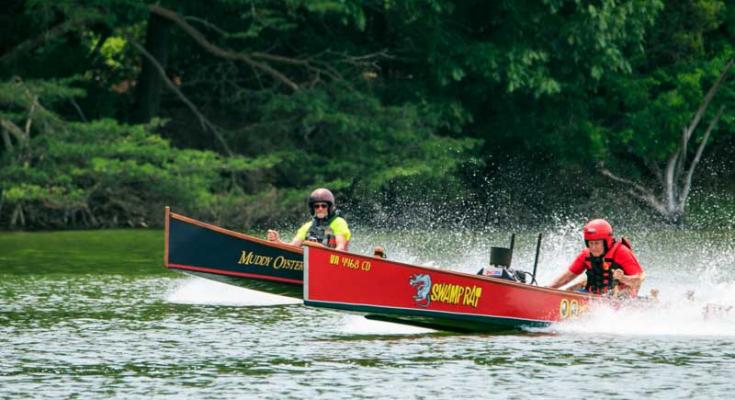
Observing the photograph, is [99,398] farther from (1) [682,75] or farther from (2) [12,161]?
(1) [682,75]

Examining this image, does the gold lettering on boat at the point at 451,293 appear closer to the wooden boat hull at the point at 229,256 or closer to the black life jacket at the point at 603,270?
the black life jacket at the point at 603,270

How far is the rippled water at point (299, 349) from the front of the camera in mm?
13539

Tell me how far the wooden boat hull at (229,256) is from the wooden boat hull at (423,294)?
350 centimetres

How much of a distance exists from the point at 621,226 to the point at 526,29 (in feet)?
19.0

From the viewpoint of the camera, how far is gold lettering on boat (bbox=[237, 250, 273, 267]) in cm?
2048

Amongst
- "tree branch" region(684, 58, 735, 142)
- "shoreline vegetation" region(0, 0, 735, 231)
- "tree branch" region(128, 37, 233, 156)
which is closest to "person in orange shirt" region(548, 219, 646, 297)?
"shoreline vegetation" region(0, 0, 735, 231)

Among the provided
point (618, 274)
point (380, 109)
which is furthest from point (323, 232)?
point (380, 109)

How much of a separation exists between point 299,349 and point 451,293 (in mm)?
1733

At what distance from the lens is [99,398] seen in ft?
42.5

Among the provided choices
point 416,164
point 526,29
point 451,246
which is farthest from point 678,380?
point 526,29

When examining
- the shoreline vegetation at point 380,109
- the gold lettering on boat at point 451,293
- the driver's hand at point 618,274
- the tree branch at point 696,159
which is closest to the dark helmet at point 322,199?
the gold lettering on boat at point 451,293

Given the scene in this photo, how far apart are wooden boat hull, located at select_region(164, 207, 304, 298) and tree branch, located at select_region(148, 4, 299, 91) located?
63.4ft

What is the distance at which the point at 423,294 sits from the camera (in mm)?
16797

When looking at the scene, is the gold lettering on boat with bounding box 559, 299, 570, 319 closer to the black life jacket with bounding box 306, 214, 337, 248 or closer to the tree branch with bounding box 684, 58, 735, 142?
the black life jacket with bounding box 306, 214, 337, 248
